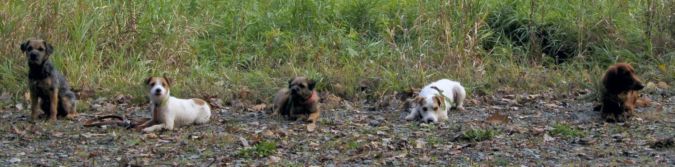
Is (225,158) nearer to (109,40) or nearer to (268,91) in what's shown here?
(268,91)

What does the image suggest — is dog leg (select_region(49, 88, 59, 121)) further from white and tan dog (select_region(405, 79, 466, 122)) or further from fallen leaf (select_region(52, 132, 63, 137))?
white and tan dog (select_region(405, 79, 466, 122))

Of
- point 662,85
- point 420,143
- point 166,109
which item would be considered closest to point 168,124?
point 166,109

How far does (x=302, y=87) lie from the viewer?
33.5ft

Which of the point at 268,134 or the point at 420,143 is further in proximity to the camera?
the point at 268,134

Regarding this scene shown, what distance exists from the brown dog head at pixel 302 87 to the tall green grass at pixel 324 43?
1335 mm

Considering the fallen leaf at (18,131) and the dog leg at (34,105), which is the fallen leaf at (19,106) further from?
the fallen leaf at (18,131)

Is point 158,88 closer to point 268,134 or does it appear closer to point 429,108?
point 268,134

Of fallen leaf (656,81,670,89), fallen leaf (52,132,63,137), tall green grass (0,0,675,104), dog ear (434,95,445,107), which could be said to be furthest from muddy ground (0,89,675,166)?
fallen leaf (656,81,670,89)

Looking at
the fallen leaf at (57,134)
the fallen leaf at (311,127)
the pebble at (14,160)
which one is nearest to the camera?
the pebble at (14,160)

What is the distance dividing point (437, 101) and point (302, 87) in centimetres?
113

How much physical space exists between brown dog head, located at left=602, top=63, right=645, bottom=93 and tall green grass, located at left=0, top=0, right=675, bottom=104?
5.20 ft

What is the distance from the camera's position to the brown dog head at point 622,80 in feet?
33.3

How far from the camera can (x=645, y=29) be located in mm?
13570

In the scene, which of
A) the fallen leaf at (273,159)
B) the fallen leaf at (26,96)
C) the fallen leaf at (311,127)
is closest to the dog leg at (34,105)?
the fallen leaf at (26,96)
